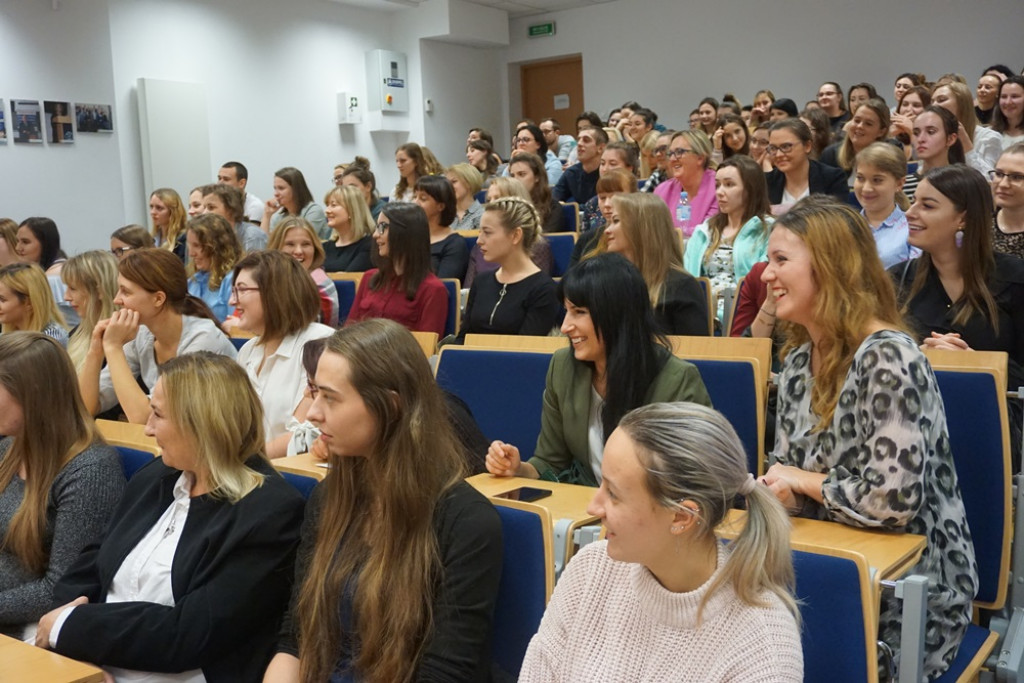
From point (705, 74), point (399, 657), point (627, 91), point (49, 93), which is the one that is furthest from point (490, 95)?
point (399, 657)

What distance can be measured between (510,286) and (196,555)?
98.4 inches

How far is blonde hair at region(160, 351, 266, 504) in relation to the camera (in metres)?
2.00

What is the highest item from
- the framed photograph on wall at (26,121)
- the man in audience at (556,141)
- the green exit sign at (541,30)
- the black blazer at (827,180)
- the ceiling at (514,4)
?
the ceiling at (514,4)

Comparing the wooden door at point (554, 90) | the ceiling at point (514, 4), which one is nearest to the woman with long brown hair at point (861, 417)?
the ceiling at point (514, 4)

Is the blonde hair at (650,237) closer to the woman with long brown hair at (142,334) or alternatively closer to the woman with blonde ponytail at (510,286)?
the woman with blonde ponytail at (510,286)

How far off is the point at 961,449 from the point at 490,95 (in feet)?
37.6

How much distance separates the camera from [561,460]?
2561mm

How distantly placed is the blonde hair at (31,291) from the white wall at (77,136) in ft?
15.5

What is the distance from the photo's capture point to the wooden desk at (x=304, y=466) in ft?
7.13

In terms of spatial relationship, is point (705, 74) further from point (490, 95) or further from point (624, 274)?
point (624, 274)

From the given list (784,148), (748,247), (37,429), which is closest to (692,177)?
(784,148)

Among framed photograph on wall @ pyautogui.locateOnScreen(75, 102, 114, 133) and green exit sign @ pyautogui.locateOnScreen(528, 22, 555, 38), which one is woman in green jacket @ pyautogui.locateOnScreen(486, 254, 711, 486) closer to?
framed photograph on wall @ pyautogui.locateOnScreen(75, 102, 114, 133)

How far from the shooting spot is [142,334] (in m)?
3.71

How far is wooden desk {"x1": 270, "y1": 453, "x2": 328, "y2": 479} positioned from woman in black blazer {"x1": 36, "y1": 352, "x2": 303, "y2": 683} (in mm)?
114
